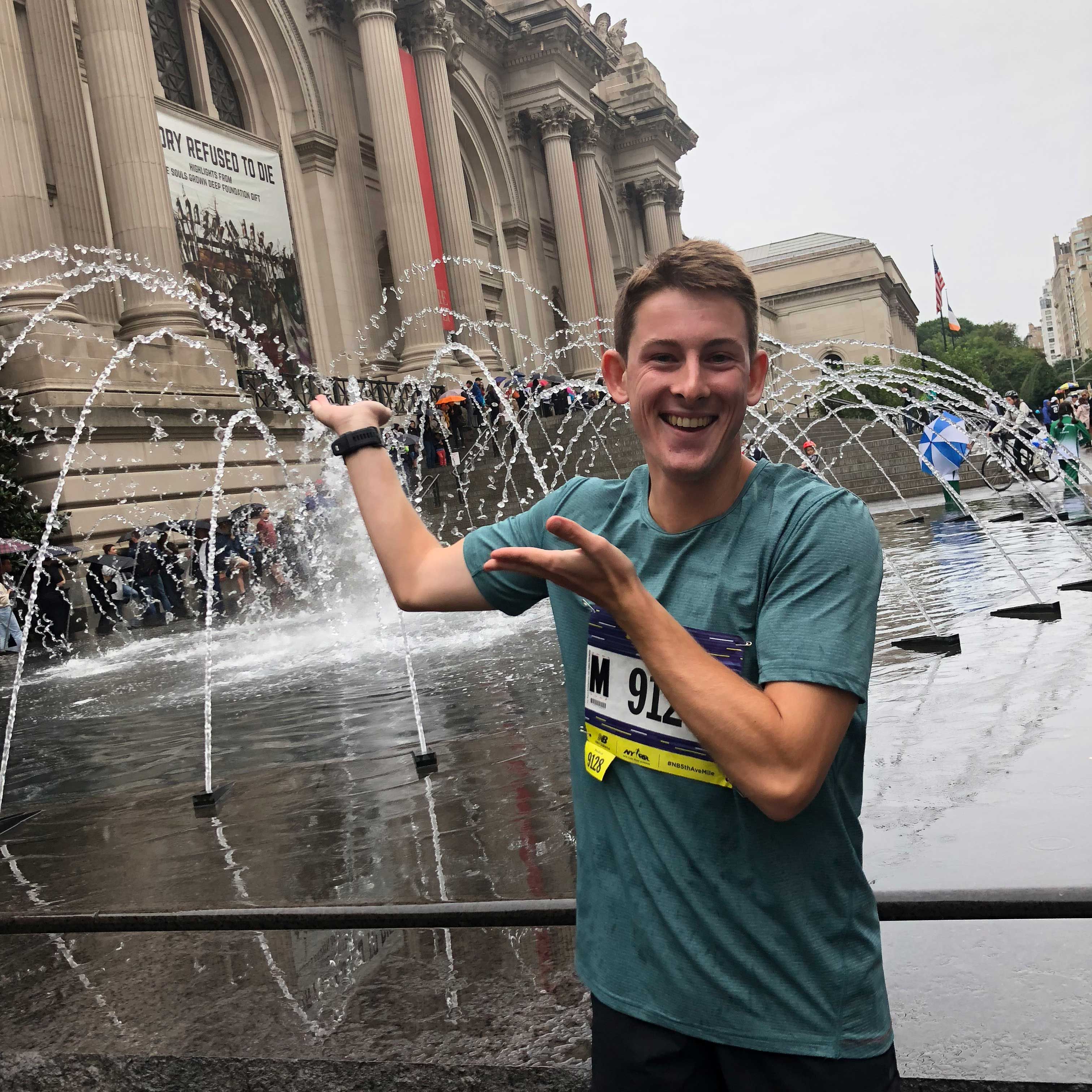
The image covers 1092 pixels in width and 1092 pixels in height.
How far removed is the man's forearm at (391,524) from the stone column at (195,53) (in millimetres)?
26249

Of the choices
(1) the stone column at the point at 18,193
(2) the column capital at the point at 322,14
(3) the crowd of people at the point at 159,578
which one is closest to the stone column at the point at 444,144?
(2) the column capital at the point at 322,14

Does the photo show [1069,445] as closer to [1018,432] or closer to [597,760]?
[1018,432]

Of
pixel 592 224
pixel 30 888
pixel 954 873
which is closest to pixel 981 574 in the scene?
pixel 954 873

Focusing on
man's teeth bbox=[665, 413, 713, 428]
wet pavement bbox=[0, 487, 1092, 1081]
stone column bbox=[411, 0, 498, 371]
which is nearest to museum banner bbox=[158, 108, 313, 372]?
stone column bbox=[411, 0, 498, 371]

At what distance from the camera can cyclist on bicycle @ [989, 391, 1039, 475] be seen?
17.2 meters

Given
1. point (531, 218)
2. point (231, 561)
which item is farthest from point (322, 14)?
point (231, 561)

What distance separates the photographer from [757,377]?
1.64m

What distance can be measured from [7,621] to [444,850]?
11.3 m

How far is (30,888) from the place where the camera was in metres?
3.85

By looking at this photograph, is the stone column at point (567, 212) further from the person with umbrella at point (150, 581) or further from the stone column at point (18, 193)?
the person with umbrella at point (150, 581)

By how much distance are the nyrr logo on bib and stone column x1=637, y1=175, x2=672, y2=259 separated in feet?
176

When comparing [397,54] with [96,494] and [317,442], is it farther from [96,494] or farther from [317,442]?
[96,494]

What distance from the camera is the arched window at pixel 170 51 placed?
81.1ft

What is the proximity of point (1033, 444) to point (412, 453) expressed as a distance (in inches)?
424
